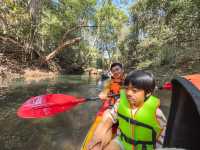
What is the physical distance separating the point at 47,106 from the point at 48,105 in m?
0.02

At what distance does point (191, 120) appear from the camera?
184 centimetres

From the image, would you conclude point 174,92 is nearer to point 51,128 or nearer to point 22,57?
point 51,128

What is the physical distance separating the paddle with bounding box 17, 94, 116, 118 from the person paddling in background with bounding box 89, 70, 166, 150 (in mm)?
1610

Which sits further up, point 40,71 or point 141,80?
point 141,80

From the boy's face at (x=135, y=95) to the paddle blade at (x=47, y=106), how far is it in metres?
1.68

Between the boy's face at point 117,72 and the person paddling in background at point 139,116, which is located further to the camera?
the boy's face at point 117,72

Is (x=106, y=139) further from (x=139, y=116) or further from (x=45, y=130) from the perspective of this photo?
(x=45, y=130)

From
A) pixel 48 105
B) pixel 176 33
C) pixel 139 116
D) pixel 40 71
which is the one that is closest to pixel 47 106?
pixel 48 105

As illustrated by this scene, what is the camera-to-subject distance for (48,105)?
4102mm

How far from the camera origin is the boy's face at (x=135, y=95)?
227cm

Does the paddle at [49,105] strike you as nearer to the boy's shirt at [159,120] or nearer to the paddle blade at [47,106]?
the paddle blade at [47,106]

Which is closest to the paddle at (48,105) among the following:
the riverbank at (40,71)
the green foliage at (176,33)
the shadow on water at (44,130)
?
the shadow on water at (44,130)

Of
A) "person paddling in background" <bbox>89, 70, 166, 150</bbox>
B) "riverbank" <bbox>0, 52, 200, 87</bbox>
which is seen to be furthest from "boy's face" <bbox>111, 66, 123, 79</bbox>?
"riverbank" <bbox>0, 52, 200, 87</bbox>

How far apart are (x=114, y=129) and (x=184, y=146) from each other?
3.09 ft
